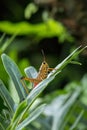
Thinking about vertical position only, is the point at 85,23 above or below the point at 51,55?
above

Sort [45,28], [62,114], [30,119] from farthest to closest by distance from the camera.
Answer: [45,28]
[62,114]
[30,119]

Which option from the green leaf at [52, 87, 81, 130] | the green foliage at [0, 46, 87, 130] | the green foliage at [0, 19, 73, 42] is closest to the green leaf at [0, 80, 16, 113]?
the green foliage at [0, 46, 87, 130]

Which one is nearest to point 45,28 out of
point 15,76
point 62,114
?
point 62,114

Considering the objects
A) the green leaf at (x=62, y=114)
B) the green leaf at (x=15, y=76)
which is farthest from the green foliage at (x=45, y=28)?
the green leaf at (x=15, y=76)

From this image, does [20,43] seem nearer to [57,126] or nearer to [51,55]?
[51,55]

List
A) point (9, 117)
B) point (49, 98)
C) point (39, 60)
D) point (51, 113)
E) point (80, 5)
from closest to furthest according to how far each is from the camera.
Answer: point (9, 117) → point (51, 113) → point (49, 98) → point (80, 5) → point (39, 60)

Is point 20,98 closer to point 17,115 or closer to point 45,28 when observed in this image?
point 17,115

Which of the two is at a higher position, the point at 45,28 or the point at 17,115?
the point at 17,115

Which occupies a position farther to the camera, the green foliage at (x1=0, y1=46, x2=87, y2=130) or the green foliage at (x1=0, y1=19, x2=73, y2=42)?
the green foliage at (x1=0, y1=19, x2=73, y2=42)

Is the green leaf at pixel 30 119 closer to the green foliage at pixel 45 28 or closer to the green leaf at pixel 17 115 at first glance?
the green leaf at pixel 17 115

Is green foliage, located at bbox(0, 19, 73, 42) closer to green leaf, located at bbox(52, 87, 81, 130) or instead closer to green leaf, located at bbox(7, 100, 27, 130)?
green leaf, located at bbox(52, 87, 81, 130)

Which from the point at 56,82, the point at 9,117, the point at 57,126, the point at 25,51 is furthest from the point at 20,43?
the point at 9,117
